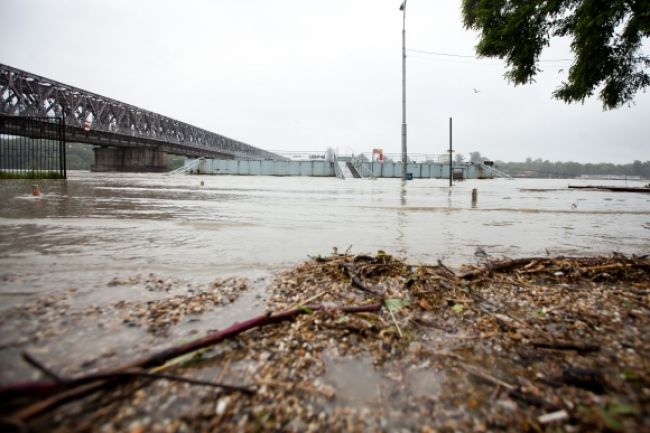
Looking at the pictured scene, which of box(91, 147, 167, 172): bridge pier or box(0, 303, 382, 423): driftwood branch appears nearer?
box(0, 303, 382, 423): driftwood branch

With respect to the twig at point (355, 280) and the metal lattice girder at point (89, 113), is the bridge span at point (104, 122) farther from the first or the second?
the twig at point (355, 280)

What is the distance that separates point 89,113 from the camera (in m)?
46.6

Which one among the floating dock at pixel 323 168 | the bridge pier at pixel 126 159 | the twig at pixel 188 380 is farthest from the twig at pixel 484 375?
the bridge pier at pixel 126 159

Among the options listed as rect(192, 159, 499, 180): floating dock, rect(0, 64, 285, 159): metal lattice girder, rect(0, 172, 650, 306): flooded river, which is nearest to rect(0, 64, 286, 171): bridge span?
rect(0, 64, 285, 159): metal lattice girder

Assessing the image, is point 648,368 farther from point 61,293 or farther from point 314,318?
point 61,293

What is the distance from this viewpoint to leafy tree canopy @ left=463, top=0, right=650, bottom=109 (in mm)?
6203

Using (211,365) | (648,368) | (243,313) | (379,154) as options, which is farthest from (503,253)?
(379,154)

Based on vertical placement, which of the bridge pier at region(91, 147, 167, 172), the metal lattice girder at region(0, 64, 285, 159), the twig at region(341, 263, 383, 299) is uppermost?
the metal lattice girder at region(0, 64, 285, 159)

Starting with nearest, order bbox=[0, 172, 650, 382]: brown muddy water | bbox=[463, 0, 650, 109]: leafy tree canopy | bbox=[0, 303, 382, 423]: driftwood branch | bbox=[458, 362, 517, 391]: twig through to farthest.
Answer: bbox=[0, 303, 382, 423]: driftwood branch, bbox=[458, 362, 517, 391]: twig, bbox=[0, 172, 650, 382]: brown muddy water, bbox=[463, 0, 650, 109]: leafy tree canopy

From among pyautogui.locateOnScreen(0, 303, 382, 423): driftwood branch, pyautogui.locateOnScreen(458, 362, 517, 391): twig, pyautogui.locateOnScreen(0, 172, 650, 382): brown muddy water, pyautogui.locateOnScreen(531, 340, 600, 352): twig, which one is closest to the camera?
pyautogui.locateOnScreen(0, 303, 382, 423): driftwood branch

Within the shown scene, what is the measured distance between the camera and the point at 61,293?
216cm

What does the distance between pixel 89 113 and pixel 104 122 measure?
3679 millimetres

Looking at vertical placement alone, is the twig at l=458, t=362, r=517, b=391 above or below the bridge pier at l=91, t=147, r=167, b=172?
below

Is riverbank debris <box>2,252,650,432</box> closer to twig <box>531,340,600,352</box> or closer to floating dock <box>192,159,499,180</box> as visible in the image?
twig <box>531,340,600,352</box>
